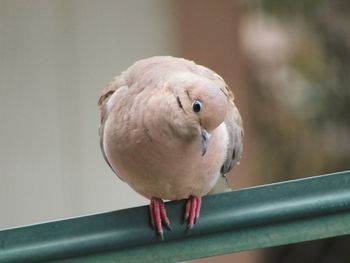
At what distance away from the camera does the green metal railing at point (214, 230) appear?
1.85 meters

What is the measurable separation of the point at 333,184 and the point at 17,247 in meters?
0.62

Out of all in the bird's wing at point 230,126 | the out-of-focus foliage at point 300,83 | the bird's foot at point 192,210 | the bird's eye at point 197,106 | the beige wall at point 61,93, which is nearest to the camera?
the bird's foot at point 192,210

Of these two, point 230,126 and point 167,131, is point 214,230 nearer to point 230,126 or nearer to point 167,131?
point 167,131

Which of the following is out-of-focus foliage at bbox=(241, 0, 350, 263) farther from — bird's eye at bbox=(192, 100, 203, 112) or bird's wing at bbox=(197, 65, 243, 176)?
bird's eye at bbox=(192, 100, 203, 112)

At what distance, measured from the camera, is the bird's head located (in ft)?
7.21

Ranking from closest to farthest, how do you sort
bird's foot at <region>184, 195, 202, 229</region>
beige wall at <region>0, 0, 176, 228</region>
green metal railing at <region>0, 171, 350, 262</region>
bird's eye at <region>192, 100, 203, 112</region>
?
green metal railing at <region>0, 171, 350, 262</region> → bird's foot at <region>184, 195, 202, 229</region> → bird's eye at <region>192, 100, 203, 112</region> → beige wall at <region>0, 0, 176, 228</region>

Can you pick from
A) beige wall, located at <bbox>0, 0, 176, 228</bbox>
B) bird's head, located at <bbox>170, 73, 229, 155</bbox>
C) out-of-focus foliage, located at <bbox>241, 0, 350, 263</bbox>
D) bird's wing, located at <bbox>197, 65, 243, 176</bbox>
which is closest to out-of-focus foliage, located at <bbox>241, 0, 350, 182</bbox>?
out-of-focus foliage, located at <bbox>241, 0, 350, 263</bbox>

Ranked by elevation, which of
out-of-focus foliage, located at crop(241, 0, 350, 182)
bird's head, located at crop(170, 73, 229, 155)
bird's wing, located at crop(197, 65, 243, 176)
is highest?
bird's head, located at crop(170, 73, 229, 155)

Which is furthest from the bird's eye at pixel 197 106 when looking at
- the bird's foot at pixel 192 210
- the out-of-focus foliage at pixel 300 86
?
the out-of-focus foliage at pixel 300 86

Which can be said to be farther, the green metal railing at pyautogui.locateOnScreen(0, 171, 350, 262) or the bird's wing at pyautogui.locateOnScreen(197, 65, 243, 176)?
the bird's wing at pyautogui.locateOnScreen(197, 65, 243, 176)

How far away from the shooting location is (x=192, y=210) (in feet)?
6.80

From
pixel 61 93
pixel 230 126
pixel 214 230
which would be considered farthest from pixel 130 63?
pixel 214 230

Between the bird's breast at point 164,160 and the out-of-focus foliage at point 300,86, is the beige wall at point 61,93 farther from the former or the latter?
the bird's breast at point 164,160

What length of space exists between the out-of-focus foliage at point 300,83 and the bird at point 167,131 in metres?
1.84
